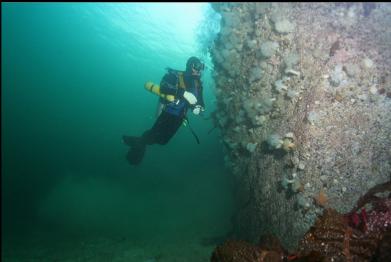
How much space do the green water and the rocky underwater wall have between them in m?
3.67

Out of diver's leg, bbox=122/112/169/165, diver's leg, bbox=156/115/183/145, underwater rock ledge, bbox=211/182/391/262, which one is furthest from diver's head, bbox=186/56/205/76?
underwater rock ledge, bbox=211/182/391/262

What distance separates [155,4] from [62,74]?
3924 centimetres

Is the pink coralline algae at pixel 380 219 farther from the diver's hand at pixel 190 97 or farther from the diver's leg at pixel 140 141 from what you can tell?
the diver's leg at pixel 140 141

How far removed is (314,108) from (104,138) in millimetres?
61149

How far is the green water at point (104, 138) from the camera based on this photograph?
577 inches

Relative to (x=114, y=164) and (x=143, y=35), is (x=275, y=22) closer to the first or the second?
(x=143, y=35)

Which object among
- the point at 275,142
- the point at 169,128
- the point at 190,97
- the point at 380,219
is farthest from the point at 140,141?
the point at 380,219

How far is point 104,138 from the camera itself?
62.2m

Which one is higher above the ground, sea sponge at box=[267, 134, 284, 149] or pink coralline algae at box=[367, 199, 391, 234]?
sea sponge at box=[267, 134, 284, 149]

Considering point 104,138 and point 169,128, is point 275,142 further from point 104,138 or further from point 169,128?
point 104,138

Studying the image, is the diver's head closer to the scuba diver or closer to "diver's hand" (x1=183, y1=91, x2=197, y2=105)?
the scuba diver

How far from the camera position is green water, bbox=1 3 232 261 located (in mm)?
14648

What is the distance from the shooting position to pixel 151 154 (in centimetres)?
4088

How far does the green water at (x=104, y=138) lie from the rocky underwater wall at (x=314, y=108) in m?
3.67
